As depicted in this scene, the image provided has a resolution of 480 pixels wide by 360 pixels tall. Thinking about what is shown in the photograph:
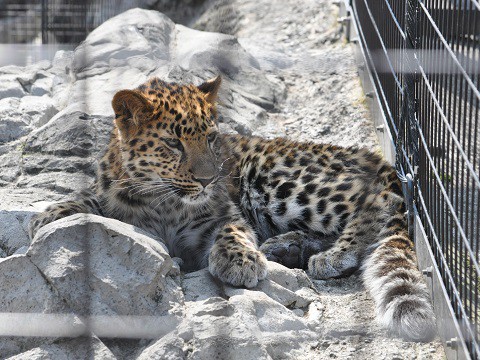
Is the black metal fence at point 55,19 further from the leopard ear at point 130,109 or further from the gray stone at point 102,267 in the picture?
the gray stone at point 102,267

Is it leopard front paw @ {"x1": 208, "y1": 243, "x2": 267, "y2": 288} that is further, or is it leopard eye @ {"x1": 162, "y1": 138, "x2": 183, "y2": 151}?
leopard eye @ {"x1": 162, "y1": 138, "x2": 183, "y2": 151}

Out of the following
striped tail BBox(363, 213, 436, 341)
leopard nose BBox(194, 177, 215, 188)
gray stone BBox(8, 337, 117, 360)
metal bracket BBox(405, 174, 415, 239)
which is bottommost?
gray stone BBox(8, 337, 117, 360)

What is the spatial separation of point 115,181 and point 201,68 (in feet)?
8.38

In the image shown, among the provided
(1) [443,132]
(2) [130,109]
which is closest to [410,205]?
(1) [443,132]

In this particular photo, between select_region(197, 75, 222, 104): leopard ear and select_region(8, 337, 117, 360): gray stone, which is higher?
select_region(197, 75, 222, 104): leopard ear

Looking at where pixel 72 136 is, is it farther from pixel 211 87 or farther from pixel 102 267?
pixel 102 267

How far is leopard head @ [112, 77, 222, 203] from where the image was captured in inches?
194

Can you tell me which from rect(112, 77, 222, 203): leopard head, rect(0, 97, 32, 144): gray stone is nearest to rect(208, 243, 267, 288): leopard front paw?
rect(112, 77, 222, 203): leopard head

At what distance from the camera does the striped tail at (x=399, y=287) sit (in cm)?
404

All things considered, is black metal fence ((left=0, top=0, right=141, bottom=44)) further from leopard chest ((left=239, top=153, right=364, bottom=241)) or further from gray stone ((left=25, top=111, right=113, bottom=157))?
leopard chest ((left=239, top=153, right=364, bottom=241))

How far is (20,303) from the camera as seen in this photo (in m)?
3.87

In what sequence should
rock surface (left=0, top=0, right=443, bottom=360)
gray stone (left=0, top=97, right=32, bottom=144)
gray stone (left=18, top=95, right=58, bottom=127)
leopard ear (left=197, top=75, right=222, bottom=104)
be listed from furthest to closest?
gray stone (left=18, top=95, right=58, bottom=127) → gray stone (left=0, top=97, right=32, bottom=144) → leopard ear (left=197, top=75, right=222, bottom=104) → rock surface (left=0, top=0, right=443, bottom=360)

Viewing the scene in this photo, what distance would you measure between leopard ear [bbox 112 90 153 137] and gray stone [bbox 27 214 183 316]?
3.25 feet

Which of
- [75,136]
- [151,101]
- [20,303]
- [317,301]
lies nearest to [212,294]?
[317,301]
